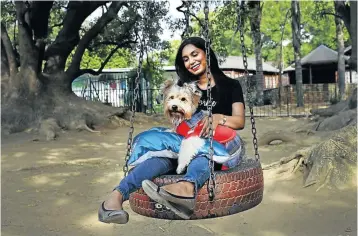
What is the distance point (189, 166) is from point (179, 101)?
363 millimetres

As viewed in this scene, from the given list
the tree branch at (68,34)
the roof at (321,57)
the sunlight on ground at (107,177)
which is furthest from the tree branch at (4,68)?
the roof at (321,57)

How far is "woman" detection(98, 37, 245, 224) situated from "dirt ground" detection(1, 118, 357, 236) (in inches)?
84.6

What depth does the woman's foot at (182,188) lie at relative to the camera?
2061 millimetres

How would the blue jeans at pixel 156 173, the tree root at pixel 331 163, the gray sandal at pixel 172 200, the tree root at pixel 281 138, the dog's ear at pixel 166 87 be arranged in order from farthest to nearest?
the tree root at pixel 281 138 < the tree root at pixel 331 163 < the dog's ear at pixel 166 87 < the blue jeans at pixel 156 173 < the gray sandal at pixel 172 200

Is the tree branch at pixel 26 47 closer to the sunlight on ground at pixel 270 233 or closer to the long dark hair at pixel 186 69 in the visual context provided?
the sunlight on ground at pixel 270 233

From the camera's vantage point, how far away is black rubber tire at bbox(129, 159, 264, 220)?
216 centimetres

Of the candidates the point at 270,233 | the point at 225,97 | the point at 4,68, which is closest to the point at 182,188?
the point at 225,97

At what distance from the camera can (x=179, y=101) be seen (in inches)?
93.3

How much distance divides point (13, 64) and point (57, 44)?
121cm

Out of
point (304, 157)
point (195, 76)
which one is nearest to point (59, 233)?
point (195, 76)

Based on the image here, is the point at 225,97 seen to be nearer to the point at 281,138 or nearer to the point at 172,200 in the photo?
the point at 172,200

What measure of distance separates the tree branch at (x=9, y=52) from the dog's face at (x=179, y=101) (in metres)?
9.30

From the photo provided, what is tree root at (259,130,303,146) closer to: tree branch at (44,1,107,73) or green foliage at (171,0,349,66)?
tree branch at (44,1,107,73)

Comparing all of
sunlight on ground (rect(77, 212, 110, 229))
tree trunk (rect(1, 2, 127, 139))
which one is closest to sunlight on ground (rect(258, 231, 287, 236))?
sunlight on ground (rect(77, 212, 110, 229))
